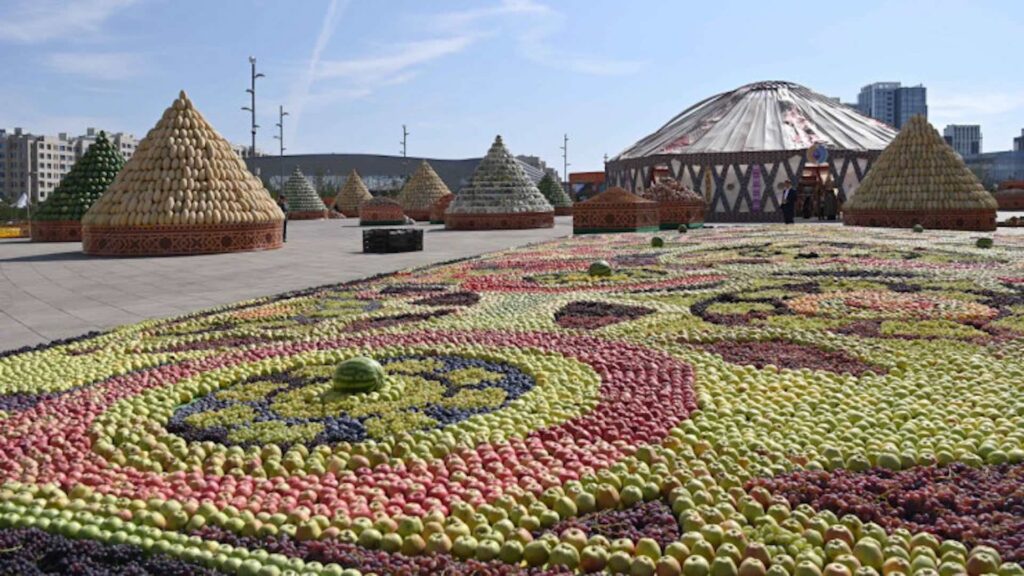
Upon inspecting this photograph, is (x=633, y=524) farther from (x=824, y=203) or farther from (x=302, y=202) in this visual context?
(x=302, y=202)

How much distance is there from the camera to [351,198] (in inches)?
2223

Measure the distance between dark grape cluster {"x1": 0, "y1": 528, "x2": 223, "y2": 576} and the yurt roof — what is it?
43.4 m

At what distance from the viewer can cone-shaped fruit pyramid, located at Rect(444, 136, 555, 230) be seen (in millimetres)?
35406

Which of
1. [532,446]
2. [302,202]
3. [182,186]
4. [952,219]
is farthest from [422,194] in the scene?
[532,446]

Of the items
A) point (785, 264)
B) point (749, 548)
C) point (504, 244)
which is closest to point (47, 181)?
point (504, 244)

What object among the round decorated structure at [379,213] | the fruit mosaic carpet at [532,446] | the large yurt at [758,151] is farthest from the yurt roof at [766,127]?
the fruit mosaic carpet at [532,446]

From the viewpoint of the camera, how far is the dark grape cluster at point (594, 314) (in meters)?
8.35

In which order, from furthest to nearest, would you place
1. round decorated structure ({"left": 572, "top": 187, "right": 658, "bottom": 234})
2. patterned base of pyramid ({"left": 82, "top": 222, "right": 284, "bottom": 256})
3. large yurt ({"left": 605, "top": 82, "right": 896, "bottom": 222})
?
large yurt ({"left": 605, "top": 82, "right": 896, "bottom": 222}) → round decorated structure ({"left": 572, "top": 187, "right": 658, "bottom": 234}) → patterned base of pyramid ({"left": 82, "top": 222, "right": 284, "bottom": 256})

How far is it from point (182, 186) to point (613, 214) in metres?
13.3

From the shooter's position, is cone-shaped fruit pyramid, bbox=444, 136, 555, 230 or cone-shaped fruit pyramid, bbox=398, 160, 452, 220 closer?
cone-shaped fruit pyramid, bbox=444, 136, 555, 230

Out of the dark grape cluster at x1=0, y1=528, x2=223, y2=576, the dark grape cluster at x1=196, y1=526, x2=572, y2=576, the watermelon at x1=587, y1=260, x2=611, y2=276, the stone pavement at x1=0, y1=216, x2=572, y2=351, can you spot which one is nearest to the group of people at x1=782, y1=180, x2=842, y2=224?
the stone pavement at x1=0, y1=216, x2=572, y2=351

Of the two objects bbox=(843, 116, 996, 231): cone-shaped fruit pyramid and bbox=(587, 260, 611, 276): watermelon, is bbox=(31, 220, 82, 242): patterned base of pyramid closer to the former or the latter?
bbox=(587, 260, 611, 276): watermelon

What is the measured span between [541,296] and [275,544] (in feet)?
24.2

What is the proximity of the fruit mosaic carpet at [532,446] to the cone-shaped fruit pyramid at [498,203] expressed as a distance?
26.6 meters
